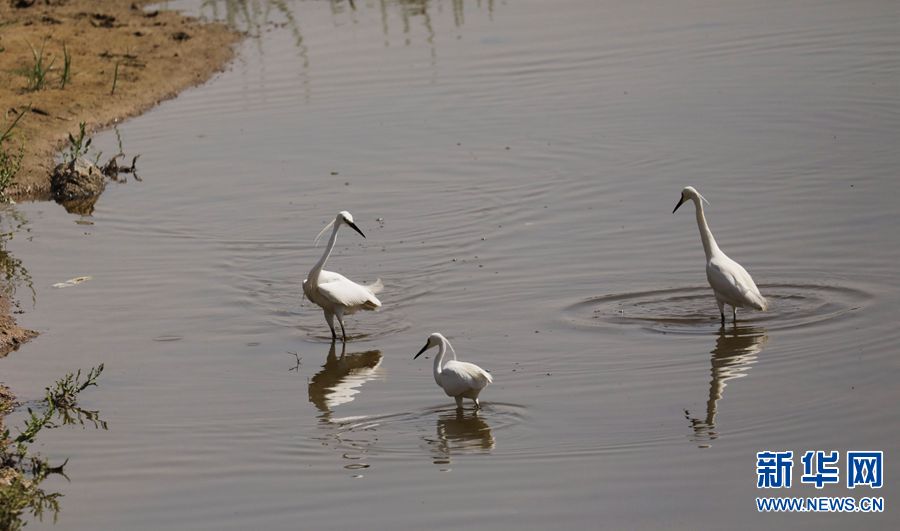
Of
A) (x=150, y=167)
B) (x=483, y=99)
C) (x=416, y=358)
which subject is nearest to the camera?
(x=416, y=358)

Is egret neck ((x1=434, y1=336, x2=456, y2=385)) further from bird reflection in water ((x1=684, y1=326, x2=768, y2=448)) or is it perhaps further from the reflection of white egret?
bird reflection in water ((x1=684, y1=326, x2=768, y2=448))

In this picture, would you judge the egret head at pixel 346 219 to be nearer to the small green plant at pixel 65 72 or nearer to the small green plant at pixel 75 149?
the small green plant at pixel 75 149

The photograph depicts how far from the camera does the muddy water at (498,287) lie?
8164mm

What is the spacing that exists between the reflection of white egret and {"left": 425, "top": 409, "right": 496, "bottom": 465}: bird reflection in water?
92 cm

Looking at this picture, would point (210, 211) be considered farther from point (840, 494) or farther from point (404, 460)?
point (840, 494)

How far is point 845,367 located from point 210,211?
7.81 m

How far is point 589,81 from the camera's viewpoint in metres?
19.4

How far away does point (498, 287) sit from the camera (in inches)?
471

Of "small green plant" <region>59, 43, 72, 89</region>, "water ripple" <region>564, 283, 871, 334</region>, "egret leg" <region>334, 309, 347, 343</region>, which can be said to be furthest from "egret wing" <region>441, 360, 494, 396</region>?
"small green plant" <region>59, 43, 72, 89</region>

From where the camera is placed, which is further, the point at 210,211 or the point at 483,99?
the point at 483,99

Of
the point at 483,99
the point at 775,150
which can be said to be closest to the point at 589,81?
the point at 483,99

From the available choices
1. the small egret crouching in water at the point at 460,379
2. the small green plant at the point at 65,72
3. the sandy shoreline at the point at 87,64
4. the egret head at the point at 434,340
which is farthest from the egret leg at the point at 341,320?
the small green plant at the point at 65,72

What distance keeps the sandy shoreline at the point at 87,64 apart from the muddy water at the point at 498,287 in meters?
0.68

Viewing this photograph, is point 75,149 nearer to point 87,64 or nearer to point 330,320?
point 87,64
